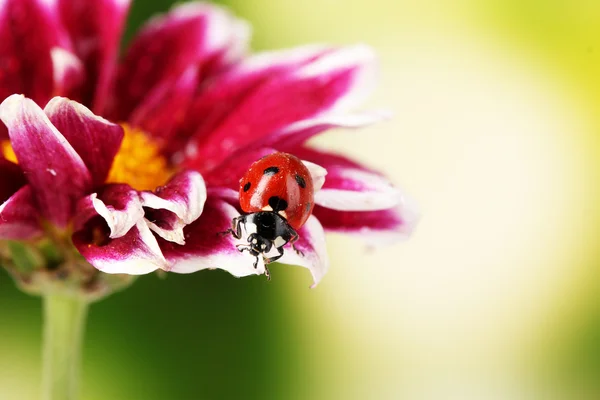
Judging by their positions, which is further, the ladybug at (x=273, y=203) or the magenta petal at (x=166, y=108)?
the magenta petal at (x=166, y=108)

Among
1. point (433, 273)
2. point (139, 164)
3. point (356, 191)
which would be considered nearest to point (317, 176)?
point (356, 191)

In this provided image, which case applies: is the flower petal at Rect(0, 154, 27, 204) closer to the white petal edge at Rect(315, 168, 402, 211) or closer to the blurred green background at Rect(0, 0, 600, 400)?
the white petal edge at Rect(315, 168, 402, 211)

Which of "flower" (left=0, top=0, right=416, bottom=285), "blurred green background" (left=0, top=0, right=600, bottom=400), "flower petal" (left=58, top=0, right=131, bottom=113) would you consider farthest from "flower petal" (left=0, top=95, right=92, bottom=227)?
"blurred green background" (left=0, top=0, right=600, bottom=400)

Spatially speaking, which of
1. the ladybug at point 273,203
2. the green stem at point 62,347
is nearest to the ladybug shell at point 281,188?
the ladybug at point 273,203

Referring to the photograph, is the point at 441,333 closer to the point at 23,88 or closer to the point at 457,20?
the point at 457,20

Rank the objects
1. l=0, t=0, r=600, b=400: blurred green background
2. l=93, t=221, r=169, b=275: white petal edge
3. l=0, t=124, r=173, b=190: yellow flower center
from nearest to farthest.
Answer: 1. l=93, t=221, r=169, b=275: white petal edge
2. l=0, t=124, r=173, b=190: yellow flower center
3. l=0, t=0, r=600, b=400: blurred green background

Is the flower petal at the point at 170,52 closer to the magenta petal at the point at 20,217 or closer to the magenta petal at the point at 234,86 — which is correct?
the magenta petal at the point at 234,86
